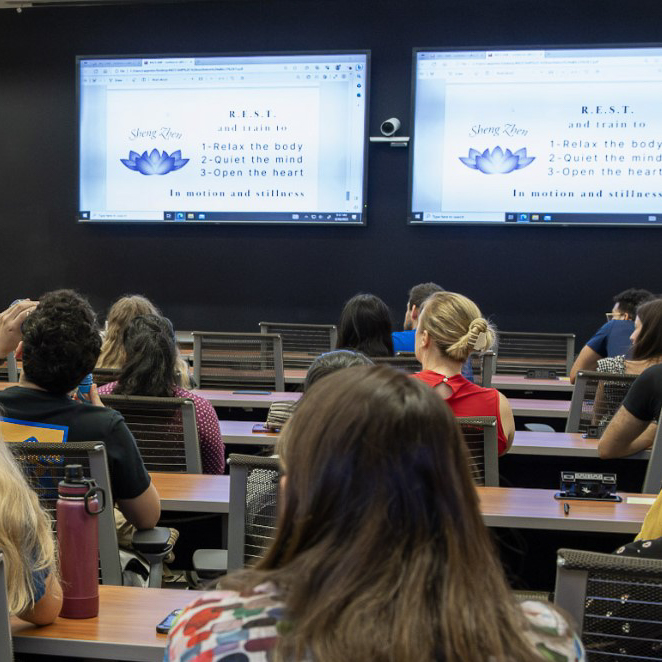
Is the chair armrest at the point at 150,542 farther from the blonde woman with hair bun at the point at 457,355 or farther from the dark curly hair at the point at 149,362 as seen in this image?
the blonde woman with hair bun at the point at 457,355

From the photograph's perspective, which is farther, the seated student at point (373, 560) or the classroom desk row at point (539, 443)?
the classroom desk row at point (539, 443)

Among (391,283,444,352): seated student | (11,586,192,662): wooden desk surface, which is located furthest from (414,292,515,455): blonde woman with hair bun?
(391,283,444,352): seated student

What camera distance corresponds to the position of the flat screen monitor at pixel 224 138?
7031 mm

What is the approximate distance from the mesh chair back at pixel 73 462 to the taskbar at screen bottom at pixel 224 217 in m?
5.11

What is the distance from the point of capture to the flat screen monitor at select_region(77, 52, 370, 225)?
23.1ft

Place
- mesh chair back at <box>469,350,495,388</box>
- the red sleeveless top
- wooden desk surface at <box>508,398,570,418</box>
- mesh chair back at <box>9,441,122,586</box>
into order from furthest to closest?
1. mesh chair back at <box>469,350,495,388</box>
2. wooden desk surface at <box>508,398,570,418</box>
3. the red sleeveless top
4. mesh chair back at <box>9,441,122,586</box>

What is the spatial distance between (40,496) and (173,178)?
5391mm

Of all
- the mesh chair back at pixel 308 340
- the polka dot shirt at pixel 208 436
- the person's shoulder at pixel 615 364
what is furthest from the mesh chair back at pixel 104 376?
the mesh chair back at pixel 308 340

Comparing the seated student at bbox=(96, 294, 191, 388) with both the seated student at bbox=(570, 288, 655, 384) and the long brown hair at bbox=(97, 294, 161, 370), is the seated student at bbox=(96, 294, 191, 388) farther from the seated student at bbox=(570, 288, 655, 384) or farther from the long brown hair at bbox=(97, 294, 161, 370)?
the seated student at bbox=(570, 288, 655, 384)

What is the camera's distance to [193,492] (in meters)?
2.60

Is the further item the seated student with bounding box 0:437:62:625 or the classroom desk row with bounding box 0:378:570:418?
the classroom desk row with bounding box 0:378:570:418

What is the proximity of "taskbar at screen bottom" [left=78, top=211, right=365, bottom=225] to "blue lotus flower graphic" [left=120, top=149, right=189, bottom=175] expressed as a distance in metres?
0.35

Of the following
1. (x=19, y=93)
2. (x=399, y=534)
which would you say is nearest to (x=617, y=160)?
(x=19, y=93)

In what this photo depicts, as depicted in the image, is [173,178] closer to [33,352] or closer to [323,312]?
[323,312]
